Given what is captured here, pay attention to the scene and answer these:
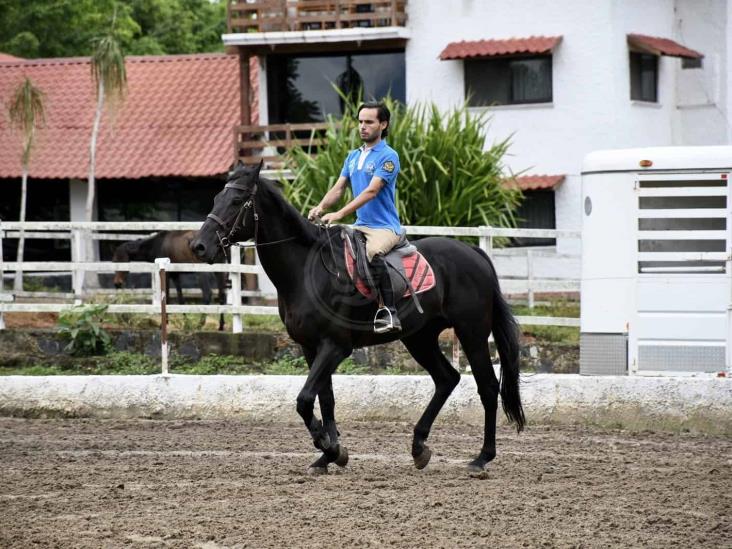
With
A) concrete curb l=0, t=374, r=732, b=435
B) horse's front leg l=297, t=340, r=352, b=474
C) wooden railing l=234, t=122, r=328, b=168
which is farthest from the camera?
wooden railing l=234, t=122, r=328, b=168

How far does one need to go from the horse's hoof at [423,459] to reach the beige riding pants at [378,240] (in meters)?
1.47

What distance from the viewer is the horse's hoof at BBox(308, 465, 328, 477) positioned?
27.2 ft

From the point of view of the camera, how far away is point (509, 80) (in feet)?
80.0

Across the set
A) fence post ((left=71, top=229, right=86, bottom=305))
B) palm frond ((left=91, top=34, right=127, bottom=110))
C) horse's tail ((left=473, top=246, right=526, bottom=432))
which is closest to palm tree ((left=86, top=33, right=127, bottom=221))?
palm frond ((left=91, top=34, right=127, bottom=110))

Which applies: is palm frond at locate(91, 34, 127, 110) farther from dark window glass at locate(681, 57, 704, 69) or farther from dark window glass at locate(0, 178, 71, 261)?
dark window glass at locate(681, 57, 704, 69)

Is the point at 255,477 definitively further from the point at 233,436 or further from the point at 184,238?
the point at 184,238

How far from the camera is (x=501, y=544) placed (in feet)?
20.0

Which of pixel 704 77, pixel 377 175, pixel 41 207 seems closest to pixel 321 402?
pixel 377 175

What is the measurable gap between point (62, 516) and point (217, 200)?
96.6 inches

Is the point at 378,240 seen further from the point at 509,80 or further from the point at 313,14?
the point at 313,14

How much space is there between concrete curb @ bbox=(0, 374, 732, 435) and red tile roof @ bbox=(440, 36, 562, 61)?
13.7 metres

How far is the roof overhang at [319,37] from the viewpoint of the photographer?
2400 centimetres

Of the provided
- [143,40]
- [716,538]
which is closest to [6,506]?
[716,538]

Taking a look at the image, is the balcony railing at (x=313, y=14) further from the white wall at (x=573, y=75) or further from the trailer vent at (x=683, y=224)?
the trailer vent at (x=683, y=224)
